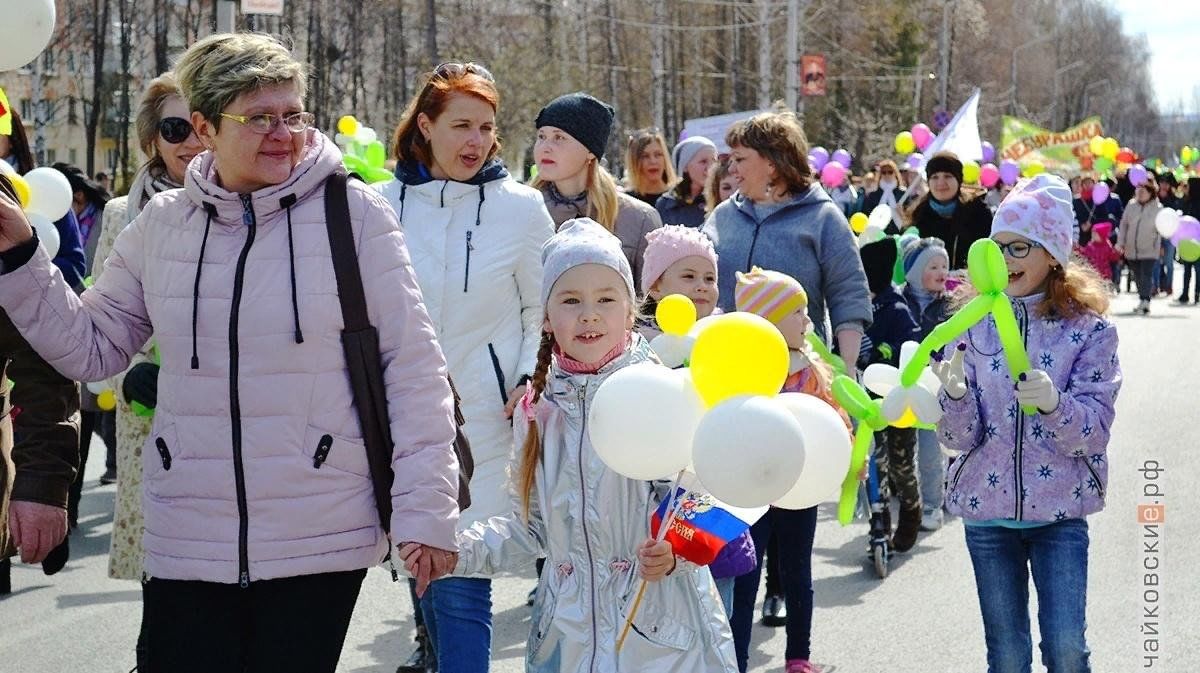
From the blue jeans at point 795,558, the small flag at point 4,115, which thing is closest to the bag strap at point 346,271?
the small flag at point 4,115

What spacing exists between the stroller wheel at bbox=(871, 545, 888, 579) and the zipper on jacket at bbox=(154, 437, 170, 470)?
4990mm

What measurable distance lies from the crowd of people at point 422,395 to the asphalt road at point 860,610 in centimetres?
96

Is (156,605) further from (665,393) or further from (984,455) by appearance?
(984,455)

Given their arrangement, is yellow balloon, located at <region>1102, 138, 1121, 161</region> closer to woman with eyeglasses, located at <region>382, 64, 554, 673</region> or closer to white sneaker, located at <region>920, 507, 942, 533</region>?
white sneaker, located at <region>920, 507, 942, 533</region>

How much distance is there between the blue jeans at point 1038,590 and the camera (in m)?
4.61

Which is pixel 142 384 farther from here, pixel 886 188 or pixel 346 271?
pixel 886 188

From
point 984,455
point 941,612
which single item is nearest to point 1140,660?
point 941,612

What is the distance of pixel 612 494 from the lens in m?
3.98

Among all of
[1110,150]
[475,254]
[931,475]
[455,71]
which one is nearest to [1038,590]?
[475,254]

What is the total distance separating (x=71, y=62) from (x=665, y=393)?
1590 inches

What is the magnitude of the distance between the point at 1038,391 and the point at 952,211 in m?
5.45

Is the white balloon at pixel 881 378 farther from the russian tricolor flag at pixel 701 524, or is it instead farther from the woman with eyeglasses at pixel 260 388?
the woman with eyeglasses at pixel 260 388

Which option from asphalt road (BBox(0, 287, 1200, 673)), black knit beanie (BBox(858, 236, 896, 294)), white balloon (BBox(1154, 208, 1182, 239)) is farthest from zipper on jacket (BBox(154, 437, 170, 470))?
white balloon (BBox(1154, 208, 1182, 239))

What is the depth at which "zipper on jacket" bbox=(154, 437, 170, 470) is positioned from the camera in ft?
11.4
